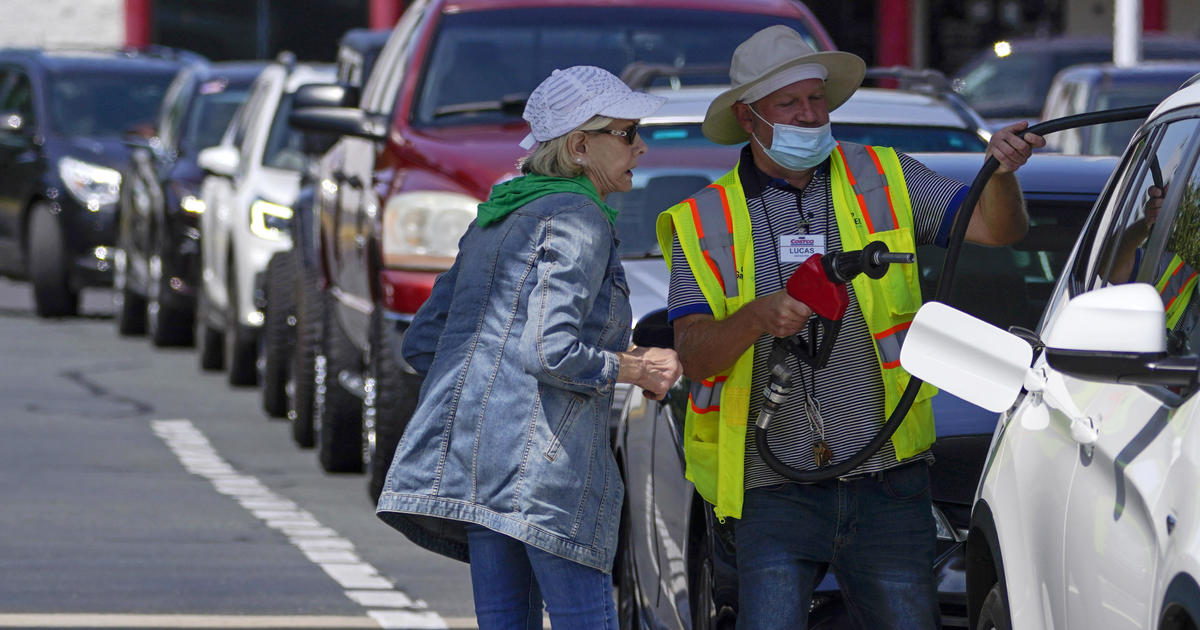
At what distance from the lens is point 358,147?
10547 mm

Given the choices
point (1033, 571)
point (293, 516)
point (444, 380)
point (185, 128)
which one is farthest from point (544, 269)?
point (185, 128)

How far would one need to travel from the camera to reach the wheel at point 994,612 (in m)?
4.06

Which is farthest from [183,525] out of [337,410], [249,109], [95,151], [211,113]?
[95,151]

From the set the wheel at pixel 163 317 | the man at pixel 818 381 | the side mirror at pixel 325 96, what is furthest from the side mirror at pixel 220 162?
the man at pixel 818 381

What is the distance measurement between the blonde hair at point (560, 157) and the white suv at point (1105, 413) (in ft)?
2.82

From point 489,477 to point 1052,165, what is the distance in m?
2.22

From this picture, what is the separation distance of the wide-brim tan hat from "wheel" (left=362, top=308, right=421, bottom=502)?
4.00 meters

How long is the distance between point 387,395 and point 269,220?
180 inches

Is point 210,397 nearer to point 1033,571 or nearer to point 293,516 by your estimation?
point 293,516

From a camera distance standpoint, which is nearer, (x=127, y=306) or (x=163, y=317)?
(x=163, y=317)

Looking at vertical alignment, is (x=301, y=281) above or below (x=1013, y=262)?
below

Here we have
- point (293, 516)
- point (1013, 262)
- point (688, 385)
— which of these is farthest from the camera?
point (293, 516)

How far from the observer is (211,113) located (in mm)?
17312

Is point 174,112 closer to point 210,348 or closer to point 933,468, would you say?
point 210,348
